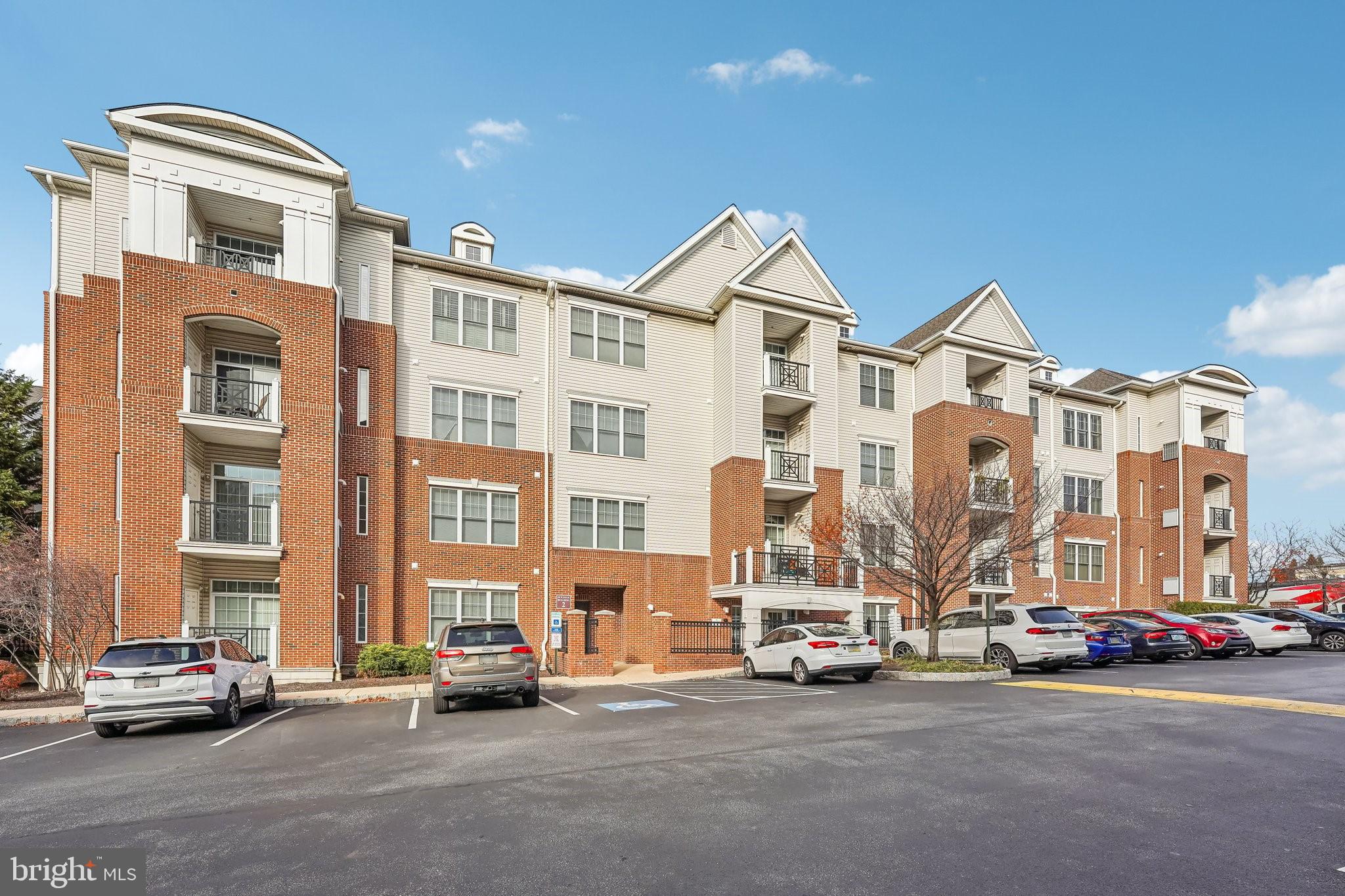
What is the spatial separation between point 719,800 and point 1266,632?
26371 mm

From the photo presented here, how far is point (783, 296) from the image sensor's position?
27609 mm

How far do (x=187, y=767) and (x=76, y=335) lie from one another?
593 inches

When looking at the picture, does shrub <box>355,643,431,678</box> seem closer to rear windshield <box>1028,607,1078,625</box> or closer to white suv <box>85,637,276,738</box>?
white suv <box>85,637,276,738</box>

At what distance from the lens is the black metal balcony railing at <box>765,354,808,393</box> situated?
28375 millimetres

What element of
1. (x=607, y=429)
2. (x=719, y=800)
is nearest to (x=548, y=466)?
(x=607, y=429)

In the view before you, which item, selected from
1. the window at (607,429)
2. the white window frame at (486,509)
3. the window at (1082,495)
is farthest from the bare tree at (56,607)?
the window at (1082,495)

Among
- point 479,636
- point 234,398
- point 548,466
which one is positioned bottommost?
point 479,636

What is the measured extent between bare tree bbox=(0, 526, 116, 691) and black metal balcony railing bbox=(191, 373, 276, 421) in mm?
4655

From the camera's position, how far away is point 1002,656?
807 inches

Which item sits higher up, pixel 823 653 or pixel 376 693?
pixel 823 653

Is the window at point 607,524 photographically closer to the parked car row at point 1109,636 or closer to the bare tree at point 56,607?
the parked car row at point 1109,636

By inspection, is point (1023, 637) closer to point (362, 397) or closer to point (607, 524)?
point (607, 524)

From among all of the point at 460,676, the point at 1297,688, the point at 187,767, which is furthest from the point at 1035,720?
the point at 187,767

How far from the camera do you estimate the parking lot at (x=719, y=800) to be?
559 cm
